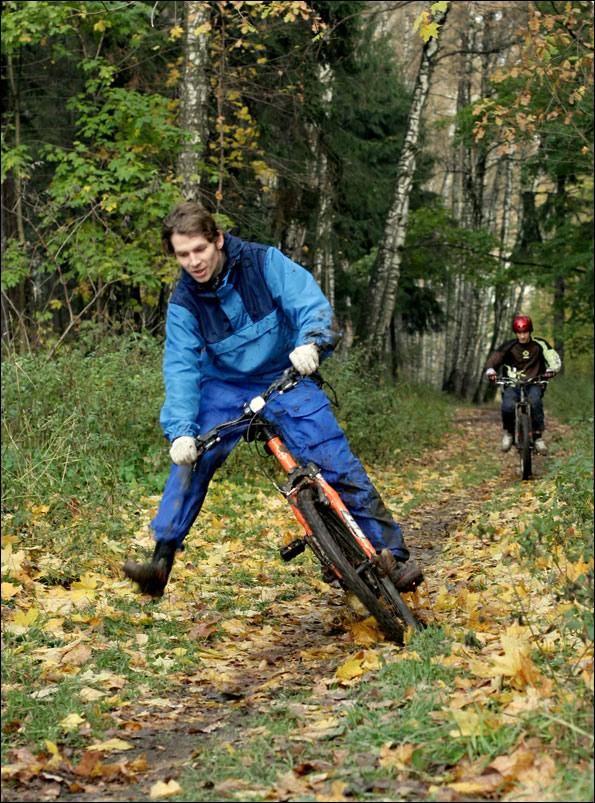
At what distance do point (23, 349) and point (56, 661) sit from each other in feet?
19.2

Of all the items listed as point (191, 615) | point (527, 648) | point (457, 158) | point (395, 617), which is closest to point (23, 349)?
point (191, 615)

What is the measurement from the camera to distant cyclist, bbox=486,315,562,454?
38.7ft

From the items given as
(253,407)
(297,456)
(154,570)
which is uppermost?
(253,407)

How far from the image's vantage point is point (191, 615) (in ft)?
19.1

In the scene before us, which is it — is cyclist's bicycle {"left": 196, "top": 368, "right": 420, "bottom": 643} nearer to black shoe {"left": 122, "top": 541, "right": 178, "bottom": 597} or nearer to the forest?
the forest

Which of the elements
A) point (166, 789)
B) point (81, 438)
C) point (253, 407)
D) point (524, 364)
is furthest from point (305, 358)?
point (524, 364)

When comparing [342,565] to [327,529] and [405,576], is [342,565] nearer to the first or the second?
[327,529]

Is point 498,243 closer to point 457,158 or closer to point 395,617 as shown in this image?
point 457,158

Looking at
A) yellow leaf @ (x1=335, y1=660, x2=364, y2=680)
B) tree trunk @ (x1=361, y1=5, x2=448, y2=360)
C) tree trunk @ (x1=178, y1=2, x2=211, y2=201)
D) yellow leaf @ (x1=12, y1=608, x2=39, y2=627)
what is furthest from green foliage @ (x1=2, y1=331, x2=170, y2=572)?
tree trunk @ (x1=361, y1=5, x2=448, y2=360)

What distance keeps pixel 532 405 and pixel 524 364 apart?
58 centimetres

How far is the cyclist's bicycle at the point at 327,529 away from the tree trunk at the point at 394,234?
12.1m

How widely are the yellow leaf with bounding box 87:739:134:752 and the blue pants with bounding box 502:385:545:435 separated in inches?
352

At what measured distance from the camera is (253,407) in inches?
186

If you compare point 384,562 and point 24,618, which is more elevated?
point 384,562
